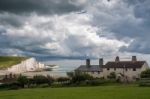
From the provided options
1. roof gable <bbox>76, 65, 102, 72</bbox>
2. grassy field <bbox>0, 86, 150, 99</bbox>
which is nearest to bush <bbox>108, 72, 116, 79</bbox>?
roof gable <bbox>76, 65, 102, 72</bbox>

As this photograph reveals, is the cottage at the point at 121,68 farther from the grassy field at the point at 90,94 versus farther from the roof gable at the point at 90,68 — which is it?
the grassy field at the point at 90,94

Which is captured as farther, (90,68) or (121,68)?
(90,68)

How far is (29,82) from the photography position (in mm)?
109125

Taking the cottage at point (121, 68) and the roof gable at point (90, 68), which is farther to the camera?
the roof gable at point (90, 68)

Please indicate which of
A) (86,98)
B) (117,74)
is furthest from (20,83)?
(86,98)

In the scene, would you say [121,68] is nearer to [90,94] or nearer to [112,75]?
[112,75]

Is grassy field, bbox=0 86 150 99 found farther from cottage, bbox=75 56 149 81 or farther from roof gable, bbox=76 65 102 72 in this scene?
roof gable, bbox=76 65 102 72

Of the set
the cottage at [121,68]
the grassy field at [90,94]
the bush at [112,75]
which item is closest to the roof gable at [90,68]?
A: the cottage at [121,68]

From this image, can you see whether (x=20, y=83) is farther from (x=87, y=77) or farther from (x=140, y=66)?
(x=140, y=66)

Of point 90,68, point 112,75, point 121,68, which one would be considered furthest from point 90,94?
point 90,68

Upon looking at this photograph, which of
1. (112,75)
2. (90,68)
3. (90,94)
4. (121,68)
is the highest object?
(90,68)

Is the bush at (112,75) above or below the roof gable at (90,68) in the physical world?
below

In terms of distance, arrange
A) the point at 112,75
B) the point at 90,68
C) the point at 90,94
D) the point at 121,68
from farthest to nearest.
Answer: the point at 90,68, the point at 121,68, the point at 112,75, the point at 90,94

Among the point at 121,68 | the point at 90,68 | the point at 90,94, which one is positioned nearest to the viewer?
the point at 90,94
